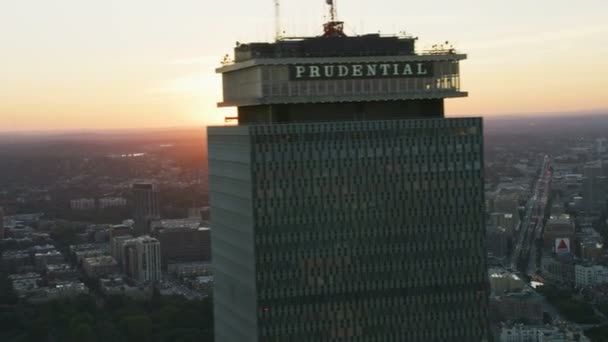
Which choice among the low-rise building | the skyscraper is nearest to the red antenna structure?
the skyscraper

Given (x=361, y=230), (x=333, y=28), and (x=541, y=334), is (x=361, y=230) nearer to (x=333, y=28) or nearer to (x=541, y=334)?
(x=333, y=28)

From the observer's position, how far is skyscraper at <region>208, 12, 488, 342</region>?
293 feet

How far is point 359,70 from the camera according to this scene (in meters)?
91.6

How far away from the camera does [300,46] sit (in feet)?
301

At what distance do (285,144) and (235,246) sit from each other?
34.9ft

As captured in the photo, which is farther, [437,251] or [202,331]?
[202,331]

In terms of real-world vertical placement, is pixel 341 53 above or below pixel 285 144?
above

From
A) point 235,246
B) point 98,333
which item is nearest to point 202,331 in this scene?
point 98,333

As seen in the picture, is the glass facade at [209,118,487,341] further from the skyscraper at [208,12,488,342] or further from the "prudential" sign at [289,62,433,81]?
the "prudential" sign at [289,62,433,81]

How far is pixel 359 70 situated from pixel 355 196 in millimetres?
9991

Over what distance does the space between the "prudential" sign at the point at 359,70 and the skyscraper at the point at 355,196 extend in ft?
0.26

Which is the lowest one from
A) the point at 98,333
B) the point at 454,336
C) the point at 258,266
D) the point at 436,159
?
the point at 98,333

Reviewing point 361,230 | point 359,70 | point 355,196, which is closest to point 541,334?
point 361,230

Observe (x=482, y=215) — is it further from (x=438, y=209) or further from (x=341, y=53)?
(x=341, y=53)
